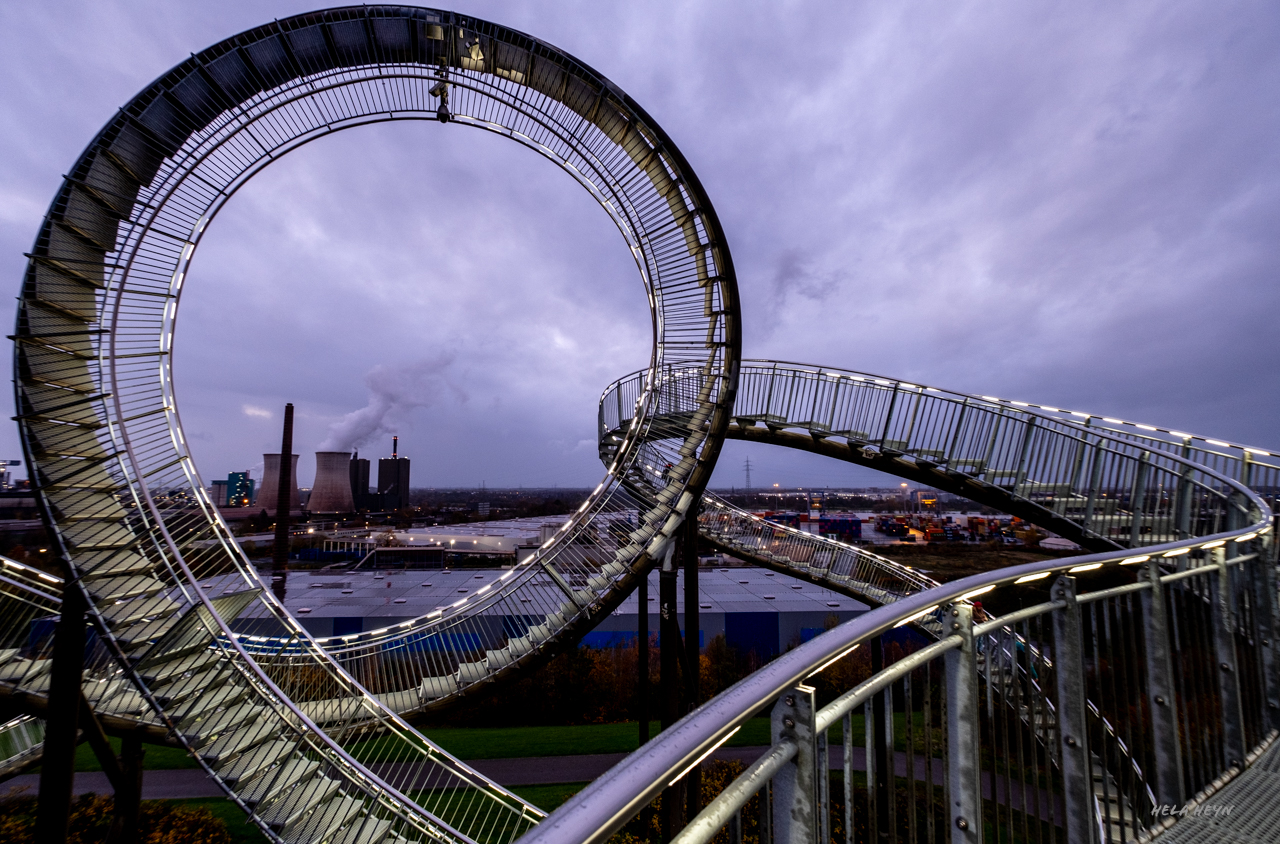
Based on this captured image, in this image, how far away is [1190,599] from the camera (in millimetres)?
3053

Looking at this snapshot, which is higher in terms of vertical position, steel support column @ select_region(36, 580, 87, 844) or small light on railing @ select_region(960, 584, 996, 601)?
small light on railing @ select_region(960, 584, 996, 601)

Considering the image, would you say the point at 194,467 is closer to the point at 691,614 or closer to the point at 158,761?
the point at 691,614

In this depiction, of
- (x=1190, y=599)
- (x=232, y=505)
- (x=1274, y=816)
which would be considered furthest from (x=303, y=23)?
(x=232, y=505)

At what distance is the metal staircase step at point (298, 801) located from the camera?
5.95 metres

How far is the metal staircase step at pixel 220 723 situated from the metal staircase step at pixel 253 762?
1.07 ft

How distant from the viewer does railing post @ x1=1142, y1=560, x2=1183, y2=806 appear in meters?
2.53

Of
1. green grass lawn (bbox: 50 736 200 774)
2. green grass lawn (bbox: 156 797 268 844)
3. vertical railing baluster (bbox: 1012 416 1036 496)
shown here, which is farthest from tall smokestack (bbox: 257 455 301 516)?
vertical railing baluster (bbox: 1012 416 1036 496)

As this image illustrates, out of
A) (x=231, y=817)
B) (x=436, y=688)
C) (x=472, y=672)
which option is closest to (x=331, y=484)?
(x=231, y=817)

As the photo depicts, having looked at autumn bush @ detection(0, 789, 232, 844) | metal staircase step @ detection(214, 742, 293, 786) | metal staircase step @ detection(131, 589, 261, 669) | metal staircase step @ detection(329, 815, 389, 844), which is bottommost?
autumn bush @ detection(0, 789, 232, 844)

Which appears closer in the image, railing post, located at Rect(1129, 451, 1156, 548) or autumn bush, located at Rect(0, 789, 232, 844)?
railing post, located at Rect(1129, 451, 1156, 548)

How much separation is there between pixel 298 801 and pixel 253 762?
2.05ft

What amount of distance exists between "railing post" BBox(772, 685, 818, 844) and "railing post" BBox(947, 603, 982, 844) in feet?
2.63

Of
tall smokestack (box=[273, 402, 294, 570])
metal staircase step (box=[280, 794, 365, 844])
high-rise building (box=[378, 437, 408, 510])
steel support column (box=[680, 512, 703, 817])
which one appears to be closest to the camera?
metal staircase step (box=[280, 794, 365, 844])

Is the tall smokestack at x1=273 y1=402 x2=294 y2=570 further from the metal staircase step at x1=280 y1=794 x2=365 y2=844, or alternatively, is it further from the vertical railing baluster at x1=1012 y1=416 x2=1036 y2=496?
the vertical railing baluster at x1=1012 y1=416 x2=1036 y2=496
